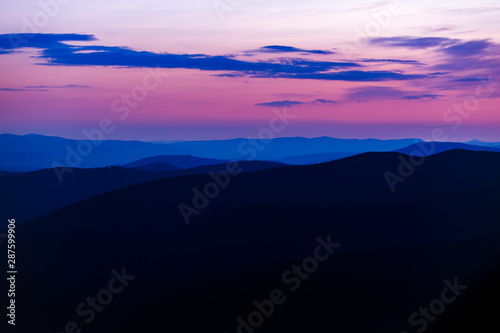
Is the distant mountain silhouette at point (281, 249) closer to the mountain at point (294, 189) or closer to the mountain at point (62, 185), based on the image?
the mountain at point (294, 189)

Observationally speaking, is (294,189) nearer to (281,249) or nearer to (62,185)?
(281,249)

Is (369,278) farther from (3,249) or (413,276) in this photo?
(3,249)

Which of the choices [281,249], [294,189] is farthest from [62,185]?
[281,249]

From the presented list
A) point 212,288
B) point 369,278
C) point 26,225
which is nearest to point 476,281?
point 369,278

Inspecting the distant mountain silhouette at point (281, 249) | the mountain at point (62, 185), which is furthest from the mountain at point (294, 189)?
the mountain at point (62, 185)

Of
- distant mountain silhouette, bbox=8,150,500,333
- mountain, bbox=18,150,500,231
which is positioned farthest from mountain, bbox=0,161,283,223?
distant mountain silhouette, bbox=8,150,500,333

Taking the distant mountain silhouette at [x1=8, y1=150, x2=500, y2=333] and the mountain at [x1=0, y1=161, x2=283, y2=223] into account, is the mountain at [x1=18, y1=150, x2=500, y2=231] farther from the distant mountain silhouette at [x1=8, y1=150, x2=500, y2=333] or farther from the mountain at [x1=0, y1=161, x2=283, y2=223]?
the mountain at [x1=0, y1=161, x2=283, y2=223]
